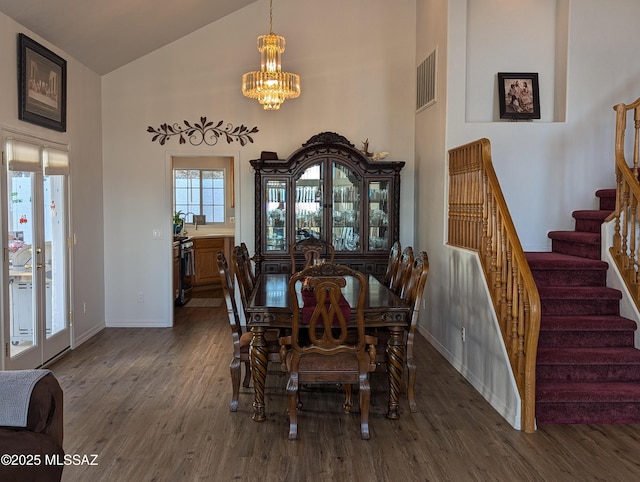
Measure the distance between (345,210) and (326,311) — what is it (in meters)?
3.26

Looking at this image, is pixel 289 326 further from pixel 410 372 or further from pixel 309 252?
pixel 309 252

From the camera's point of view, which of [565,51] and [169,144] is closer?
[565,51]

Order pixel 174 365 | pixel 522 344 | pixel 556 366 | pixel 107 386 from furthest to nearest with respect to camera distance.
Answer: pixel 174 365 < pixel 107 386 < pixel 556 366 < pixel 522 344

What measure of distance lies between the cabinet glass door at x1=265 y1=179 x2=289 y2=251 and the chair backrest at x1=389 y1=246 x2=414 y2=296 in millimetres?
1958

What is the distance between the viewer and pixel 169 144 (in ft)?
21.9

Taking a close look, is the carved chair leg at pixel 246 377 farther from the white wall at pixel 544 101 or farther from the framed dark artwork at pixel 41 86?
the framed dark artwork at pixel 41 86

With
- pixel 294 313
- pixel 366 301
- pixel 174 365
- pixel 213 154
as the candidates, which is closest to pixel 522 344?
pixel 366 301

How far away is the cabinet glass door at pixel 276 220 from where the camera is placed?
6.43 meters

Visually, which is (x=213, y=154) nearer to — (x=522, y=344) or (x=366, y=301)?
(x=366, y=301)

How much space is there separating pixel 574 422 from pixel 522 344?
0.65 m

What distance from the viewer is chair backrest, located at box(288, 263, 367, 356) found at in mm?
3199

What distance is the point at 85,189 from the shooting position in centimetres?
604

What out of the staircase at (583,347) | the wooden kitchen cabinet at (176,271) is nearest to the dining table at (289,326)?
the staircase at (583,347)

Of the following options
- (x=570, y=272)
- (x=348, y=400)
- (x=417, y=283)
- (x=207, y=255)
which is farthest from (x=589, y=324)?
(x=207, y=255)
